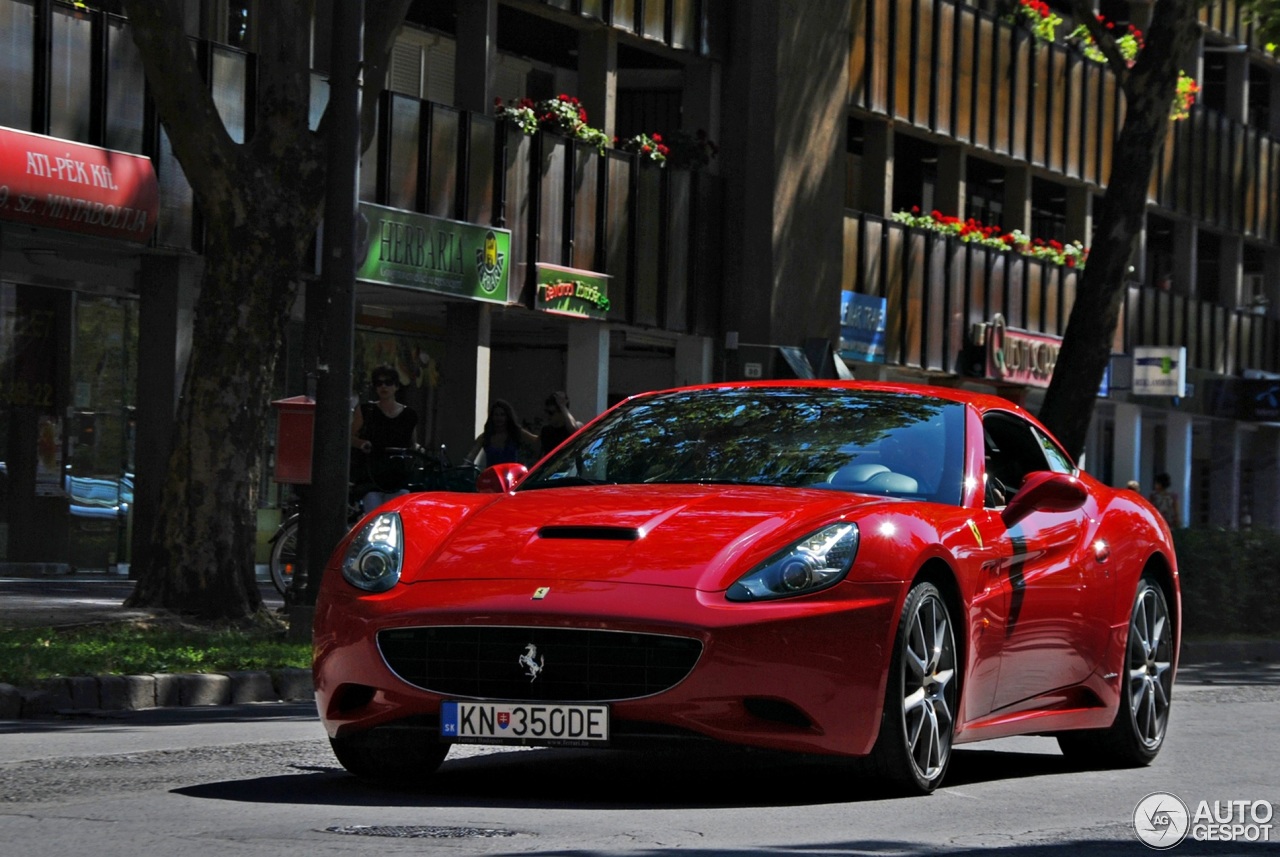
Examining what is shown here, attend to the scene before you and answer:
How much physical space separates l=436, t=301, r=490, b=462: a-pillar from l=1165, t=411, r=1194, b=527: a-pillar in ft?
80.1

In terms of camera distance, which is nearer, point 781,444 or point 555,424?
point 781,444

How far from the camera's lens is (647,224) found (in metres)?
29.8

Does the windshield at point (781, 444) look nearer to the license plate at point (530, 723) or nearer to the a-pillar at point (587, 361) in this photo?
the license plate at point (530, 723)

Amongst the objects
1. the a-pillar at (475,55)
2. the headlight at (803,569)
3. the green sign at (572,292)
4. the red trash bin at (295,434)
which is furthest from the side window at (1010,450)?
the green sign at (572,292)

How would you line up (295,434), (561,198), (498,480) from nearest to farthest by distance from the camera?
(498,480)
(295,434)
(561,198)

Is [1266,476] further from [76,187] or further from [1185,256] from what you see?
[76,187]

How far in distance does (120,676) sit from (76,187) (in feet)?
29.5

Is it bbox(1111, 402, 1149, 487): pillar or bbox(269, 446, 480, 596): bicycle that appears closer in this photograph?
bbox(269, 446, 480, 596): bicycle

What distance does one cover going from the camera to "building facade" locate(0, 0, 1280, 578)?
22.1 m

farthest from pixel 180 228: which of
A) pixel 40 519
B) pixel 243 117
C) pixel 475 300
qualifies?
pixel 475 300

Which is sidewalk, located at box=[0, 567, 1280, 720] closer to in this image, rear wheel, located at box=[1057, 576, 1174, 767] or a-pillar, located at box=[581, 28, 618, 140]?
rear wheel, located at box=[1057, 576, 1174, 767]

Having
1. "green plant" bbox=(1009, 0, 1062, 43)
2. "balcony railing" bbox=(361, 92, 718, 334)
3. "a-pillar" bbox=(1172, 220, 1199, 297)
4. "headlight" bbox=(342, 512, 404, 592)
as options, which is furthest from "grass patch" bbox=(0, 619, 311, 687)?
"a-pillar" bbox=(1172, 220, 1199, 297)

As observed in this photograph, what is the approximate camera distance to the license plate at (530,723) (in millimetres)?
7266

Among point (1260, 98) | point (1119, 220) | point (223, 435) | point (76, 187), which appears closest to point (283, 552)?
point (223, 435)
